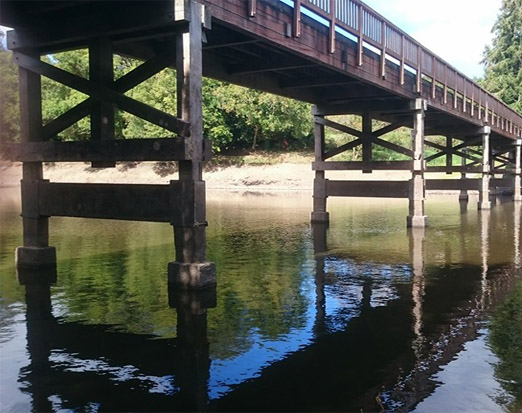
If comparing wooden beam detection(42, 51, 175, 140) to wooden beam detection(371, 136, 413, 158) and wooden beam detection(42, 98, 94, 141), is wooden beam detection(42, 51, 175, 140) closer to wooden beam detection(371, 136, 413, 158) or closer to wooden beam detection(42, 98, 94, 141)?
wooden beam detection(42, 98, 94, 141)

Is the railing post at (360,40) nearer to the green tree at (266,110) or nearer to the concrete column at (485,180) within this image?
the concrete column at (485,180)

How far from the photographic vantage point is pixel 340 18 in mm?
12773

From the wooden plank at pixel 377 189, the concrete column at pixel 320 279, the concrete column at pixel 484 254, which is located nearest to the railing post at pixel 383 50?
the wooden plank at pixel 377 189

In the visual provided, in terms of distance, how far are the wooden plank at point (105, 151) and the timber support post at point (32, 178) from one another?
229 mm

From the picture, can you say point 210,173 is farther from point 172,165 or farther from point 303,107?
point 303,107

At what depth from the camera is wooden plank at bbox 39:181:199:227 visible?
8.09m

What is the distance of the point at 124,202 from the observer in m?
8.66

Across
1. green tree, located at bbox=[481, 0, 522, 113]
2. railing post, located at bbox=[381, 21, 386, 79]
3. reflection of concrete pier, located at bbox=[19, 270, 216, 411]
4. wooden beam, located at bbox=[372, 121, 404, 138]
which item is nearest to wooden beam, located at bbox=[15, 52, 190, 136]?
reflection of concrete pier, located at bbox=[19, 270, 216, 411]

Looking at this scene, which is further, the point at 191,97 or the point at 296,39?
the point at 296,39

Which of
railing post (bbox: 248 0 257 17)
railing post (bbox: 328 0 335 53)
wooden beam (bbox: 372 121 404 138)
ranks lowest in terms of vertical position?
wooden beam (bbox: 372 121 404 138)

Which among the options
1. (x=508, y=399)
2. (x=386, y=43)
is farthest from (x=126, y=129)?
(x=508, y=399)

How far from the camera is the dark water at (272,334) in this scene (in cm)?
459

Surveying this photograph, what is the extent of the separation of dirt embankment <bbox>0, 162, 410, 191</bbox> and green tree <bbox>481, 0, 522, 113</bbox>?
2789cm

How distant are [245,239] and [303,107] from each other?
4072 cm
